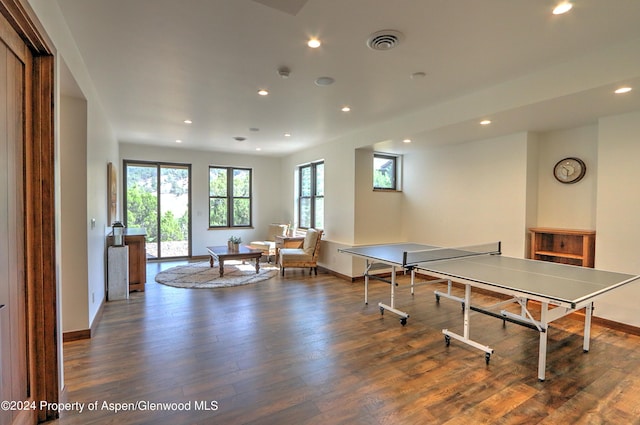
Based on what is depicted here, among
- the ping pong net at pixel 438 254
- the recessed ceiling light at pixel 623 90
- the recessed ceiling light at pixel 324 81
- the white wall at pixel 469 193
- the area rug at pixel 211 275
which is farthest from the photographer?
the area rug at pixel 211 275

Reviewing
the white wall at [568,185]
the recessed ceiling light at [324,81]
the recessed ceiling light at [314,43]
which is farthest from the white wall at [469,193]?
the recessed ceiling light at [314,43]

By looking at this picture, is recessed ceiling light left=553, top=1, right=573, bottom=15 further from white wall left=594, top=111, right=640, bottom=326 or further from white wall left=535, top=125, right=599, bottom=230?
white wall left=535, top=125, right=599, bottom=230

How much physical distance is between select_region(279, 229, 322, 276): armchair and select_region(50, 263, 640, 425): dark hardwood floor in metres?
2.05

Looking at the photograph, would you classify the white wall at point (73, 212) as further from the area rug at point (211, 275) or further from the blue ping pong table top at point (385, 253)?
the blue ping pong table top at point (385, 253)

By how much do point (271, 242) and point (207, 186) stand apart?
7.15 feet

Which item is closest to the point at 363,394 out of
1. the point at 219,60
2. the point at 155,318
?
the point at 155,318

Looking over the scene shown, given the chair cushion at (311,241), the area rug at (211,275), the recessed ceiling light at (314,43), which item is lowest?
the area rug at (211,275)

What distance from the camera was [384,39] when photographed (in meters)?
2.53

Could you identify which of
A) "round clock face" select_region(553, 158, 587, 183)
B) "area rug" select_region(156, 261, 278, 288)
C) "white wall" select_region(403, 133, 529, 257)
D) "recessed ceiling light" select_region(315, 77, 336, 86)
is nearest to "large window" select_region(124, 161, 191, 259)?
"area rug" select_region(156, 261, 278, 288)

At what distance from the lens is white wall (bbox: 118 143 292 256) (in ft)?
24.6

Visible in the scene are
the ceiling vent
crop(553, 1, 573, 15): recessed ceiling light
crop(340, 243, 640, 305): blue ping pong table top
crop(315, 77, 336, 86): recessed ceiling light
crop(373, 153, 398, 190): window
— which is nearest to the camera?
crop(553, 1, 573, 15): recessed ceiling light

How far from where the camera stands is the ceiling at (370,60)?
2.20 m

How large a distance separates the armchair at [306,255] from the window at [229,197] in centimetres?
259

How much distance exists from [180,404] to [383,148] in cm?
488
